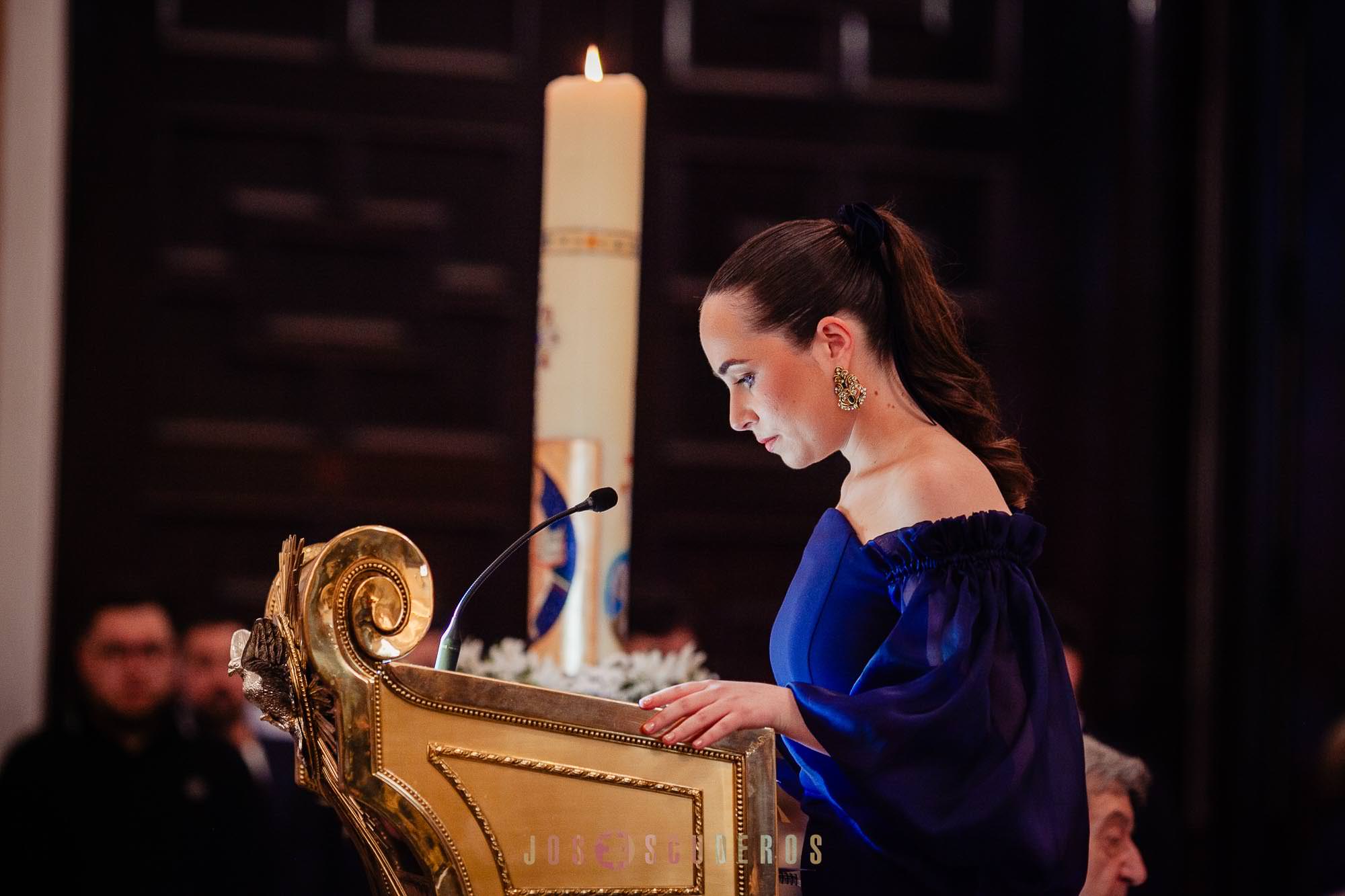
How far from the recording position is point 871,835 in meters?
1.21

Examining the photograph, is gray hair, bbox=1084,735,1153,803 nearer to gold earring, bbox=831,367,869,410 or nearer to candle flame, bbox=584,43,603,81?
gold earring, bbox=831,367,869,410

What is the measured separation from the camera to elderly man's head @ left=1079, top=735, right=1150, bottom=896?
5.69 feet

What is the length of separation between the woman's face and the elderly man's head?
594 millimetres

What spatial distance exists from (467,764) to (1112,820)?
0.99 meters

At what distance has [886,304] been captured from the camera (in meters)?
1.43

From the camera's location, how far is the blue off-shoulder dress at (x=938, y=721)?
118 centimetres

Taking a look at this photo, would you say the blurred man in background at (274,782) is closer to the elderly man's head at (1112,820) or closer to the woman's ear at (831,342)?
the elderly man's head at (1112,820)

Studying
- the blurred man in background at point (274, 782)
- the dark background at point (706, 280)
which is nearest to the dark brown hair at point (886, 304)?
the blurred man in background at point (274, 782)

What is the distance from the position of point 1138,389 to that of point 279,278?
1919 mm

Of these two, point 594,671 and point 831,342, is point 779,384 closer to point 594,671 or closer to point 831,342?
point 831,342

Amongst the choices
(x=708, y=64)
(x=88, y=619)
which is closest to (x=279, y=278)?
(x=88, y=619)

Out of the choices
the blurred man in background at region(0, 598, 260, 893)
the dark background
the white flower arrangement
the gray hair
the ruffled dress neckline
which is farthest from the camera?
the dark background

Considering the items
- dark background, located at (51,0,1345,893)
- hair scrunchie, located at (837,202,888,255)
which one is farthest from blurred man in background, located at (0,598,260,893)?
hair scrunchie, located at (837,202,888,255)

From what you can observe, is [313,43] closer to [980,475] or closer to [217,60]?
[217,60]
